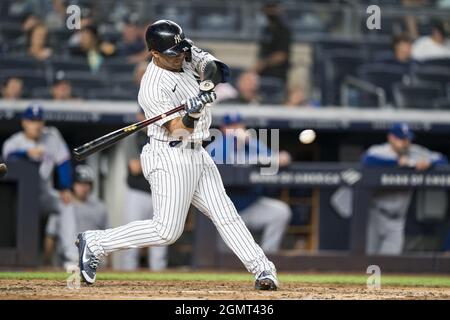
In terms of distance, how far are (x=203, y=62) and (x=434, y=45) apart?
6.58 metres

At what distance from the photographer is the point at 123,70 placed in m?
11.8

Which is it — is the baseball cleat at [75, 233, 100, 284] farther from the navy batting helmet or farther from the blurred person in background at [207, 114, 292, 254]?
the blurred person in background at [207, 114, 292, 254]

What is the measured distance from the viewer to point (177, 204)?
21.7 feet

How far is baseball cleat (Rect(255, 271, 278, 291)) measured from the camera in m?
6.71

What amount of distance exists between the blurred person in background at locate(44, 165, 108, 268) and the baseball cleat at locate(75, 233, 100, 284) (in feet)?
11.7

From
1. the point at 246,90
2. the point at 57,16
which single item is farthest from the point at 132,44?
the point at 246,90

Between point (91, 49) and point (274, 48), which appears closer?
point (91, 49)

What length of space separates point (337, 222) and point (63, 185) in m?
2.72

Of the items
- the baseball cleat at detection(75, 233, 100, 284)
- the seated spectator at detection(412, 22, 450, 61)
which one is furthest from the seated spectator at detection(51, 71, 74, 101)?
the baseball cleat at detection(75, 233, 100, 284)

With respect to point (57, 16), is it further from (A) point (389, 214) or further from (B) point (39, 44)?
(A) point (389, 214)

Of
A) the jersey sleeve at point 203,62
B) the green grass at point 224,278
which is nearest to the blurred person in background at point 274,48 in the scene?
the green grass at point 224,278

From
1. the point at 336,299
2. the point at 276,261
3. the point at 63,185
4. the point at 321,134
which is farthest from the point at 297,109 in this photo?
the point at 336,299

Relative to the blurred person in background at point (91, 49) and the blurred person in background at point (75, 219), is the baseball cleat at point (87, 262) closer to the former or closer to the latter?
the blurred person in background at point (75, 219)

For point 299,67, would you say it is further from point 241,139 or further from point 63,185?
point 63,185
